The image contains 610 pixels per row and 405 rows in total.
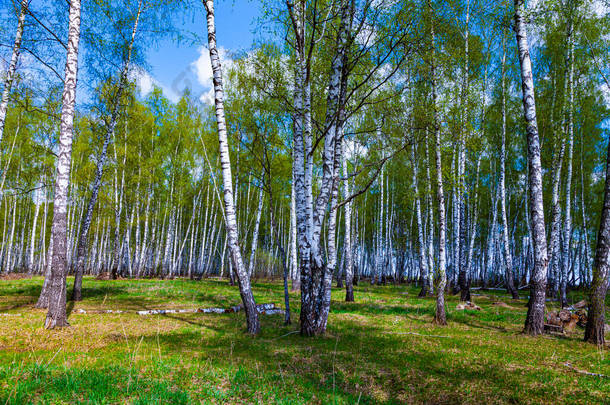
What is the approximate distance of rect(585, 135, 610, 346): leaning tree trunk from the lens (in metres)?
7.34

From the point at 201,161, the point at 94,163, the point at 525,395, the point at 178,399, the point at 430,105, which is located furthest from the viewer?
the point at 201,161

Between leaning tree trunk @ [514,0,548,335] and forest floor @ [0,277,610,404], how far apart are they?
745mm

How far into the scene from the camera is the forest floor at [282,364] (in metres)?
4.21

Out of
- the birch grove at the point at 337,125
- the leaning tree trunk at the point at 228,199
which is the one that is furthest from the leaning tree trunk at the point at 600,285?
the leaning tree trunk at the point at 228,199

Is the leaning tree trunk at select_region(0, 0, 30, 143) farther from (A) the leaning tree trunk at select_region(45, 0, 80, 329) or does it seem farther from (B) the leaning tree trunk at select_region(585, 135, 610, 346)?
(B) the leaning tree trunk at select_region(585, 135, 610, 346)

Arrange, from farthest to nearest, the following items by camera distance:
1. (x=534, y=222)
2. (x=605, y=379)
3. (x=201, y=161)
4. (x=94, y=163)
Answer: (x=201, y=161) < (x=94, y=163) < (x=534, y=222) < (x=605, y=379)

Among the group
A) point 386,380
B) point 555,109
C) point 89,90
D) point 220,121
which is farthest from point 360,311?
point 555,109

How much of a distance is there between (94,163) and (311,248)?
2462cm

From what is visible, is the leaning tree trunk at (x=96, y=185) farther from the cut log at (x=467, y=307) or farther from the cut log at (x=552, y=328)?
the cut log at (x=552, y=328)

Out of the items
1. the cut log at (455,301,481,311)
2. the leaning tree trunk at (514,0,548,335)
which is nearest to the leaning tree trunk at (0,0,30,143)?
the leaning tree trunk at (514,0,548,335)

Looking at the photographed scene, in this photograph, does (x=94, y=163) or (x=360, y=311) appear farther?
(x=94, y=163)

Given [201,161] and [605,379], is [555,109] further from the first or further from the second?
[201,161]

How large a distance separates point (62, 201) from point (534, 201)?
12.9 meters

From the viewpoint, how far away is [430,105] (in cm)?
1100
